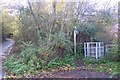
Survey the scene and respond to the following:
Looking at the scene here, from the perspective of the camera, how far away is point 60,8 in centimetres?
556

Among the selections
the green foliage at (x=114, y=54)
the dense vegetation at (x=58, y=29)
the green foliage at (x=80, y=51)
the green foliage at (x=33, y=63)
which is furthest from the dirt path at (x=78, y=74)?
the green foliage at (x=80, y=51)

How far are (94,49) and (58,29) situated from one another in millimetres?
1094

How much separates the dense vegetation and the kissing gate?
14 cm

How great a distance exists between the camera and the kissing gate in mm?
5573

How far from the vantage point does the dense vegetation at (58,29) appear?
15.8ft

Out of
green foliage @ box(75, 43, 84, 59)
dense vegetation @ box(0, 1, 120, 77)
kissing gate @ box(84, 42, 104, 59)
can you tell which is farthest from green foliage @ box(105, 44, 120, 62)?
green foliage @ box(75, 43, 84, 59)

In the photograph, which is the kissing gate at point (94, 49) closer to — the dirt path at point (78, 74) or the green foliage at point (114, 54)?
the green foliage at point (114, 54)

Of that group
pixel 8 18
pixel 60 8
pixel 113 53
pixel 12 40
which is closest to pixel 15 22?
pixel 8 18

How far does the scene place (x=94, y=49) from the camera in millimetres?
5723

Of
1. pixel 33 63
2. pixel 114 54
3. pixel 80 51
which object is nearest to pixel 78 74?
pixel 33 63

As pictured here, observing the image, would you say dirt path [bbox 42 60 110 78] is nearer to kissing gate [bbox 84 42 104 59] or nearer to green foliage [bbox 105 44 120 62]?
green foliage [bbox 105 44 120 62]

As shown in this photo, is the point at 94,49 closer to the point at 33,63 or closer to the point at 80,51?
the point at 80,51

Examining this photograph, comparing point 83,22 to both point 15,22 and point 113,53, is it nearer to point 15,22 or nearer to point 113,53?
point 113,53

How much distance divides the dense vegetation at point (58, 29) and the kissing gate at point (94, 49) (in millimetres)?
139
